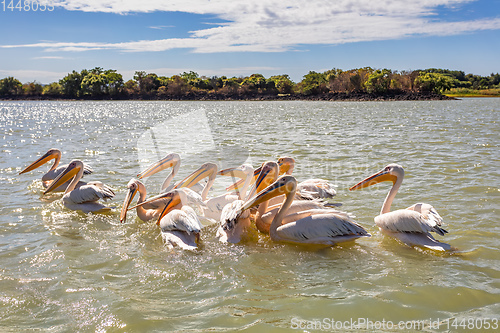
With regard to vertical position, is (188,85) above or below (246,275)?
above

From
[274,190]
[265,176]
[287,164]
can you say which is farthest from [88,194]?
[287,164]

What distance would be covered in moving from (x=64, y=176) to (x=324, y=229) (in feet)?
13.0

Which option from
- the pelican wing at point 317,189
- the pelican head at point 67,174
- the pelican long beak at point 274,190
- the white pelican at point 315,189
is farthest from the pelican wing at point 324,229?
the pelican head at point 67,174

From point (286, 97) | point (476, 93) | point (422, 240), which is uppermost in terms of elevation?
point (286, 97)

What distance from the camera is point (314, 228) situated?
400 cm

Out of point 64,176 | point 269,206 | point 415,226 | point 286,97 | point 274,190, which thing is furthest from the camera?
point 286,97

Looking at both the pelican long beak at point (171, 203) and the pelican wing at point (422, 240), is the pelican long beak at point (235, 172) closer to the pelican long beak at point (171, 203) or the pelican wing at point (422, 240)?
the pelican long beak at point (171, 203)

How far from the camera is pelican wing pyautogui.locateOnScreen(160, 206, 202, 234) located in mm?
3957

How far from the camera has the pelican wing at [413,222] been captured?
12.6ft

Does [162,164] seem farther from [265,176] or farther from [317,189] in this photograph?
[317,189]

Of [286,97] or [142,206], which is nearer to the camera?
[142,206]

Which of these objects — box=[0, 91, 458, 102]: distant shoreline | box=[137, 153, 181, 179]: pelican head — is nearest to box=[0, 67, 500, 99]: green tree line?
box=[0, 91, 458, 102]: distant shoreline

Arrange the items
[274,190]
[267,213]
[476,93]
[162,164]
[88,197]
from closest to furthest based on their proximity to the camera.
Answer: [274,190], [267,213], [88,197], [162,164], [476,93]

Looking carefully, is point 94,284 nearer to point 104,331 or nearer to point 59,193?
point 104,331
